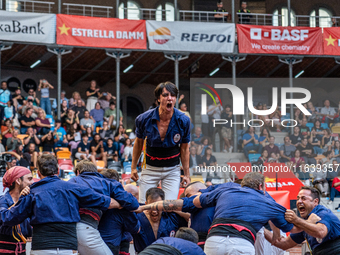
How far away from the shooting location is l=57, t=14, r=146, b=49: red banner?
57.7 feet

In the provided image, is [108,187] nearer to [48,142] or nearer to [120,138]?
[48,142]

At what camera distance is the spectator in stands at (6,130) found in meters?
14.5

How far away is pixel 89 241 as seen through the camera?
488 centimetres

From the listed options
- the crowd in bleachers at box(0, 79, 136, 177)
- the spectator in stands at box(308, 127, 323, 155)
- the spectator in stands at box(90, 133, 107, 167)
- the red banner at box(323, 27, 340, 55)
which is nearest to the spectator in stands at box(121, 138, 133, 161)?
the crowd in bleachers at box(0, 79, 136, 177)

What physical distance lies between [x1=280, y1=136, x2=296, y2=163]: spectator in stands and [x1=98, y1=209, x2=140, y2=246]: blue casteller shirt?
1086cm

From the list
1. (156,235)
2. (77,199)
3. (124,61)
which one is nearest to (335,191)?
(156,235)

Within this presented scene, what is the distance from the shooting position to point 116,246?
18.0 ft

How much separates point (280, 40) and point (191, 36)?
12.7 ft

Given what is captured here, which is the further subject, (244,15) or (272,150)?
(244,15)

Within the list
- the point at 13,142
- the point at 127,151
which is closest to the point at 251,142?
the point at 127,151

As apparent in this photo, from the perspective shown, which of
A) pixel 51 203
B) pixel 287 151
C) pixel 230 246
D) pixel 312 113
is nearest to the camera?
pixel 51 203

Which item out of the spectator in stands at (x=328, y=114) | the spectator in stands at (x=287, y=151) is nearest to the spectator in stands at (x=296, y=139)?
the spectator in stands at (x=287, y=151)

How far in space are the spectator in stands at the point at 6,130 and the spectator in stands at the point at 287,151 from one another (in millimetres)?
8711

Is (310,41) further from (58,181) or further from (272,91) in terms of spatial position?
(58,181)
